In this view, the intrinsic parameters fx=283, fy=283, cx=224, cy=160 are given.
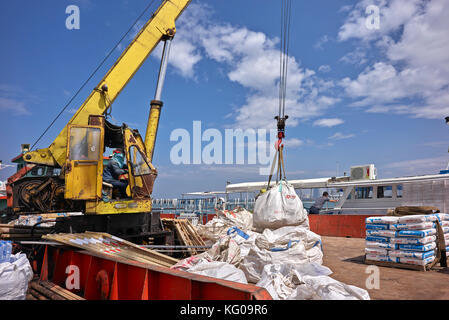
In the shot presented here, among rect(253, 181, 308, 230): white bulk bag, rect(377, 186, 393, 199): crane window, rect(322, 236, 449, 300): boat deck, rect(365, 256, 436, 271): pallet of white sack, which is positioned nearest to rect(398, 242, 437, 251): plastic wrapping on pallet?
rect(365, 256, 436, 271): pallet of white sack

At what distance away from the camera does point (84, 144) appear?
17.8ft

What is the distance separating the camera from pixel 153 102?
7070 mm

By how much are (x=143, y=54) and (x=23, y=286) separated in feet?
18.7

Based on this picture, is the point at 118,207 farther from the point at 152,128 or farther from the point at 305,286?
the point at 305,286

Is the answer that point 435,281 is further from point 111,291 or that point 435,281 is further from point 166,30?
point 166,30

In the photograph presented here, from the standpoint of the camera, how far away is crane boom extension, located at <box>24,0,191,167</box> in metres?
6.05

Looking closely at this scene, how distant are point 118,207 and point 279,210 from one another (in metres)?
3.30

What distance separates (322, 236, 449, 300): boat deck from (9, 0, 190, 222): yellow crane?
13.2ft

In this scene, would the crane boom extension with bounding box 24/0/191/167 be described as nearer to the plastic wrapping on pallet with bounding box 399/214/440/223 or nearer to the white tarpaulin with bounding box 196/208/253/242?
the white tarpaulin with bounding box 196/208/253/242

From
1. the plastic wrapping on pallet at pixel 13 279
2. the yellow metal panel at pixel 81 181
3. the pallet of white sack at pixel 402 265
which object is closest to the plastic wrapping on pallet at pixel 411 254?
the pallet of white sack at pixel 402 265

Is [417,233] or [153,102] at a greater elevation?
[153,102]

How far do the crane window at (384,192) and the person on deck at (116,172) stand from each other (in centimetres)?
1303

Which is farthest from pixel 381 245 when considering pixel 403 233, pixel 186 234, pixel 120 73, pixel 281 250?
pixel 120 73
